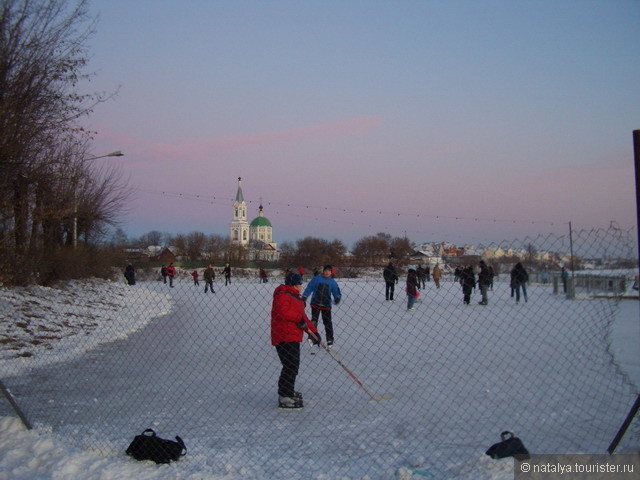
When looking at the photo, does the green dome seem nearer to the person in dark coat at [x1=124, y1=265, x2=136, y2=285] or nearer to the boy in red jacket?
the person in dark coat at [x1=124, y1=265, x2=136, y2=285]

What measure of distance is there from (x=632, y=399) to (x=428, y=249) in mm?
3031

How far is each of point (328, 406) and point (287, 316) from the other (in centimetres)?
120

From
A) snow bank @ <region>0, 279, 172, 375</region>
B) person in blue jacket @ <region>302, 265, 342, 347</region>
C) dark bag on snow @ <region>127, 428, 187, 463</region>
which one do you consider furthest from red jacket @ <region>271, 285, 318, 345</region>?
snow bank @ <region>0, 279, 172, 375</region>

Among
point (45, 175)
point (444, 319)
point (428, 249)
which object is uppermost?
point (45, 175)

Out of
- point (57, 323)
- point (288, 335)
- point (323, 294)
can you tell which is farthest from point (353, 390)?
point (57, 323)

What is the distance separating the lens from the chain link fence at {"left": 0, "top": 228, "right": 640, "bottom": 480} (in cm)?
499

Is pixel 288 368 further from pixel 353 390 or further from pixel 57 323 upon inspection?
pixel 57 323

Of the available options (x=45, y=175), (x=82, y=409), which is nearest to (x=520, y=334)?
(x=82, y=409)

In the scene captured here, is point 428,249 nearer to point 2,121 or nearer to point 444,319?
point 444,319

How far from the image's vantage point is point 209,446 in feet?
17.7

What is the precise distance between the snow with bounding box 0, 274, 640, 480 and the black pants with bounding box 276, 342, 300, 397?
0.28m

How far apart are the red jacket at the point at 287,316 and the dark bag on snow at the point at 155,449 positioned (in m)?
2.15

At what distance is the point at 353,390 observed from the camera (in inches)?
302

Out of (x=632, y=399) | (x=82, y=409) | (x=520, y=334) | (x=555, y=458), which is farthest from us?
(x=520, y=334)
